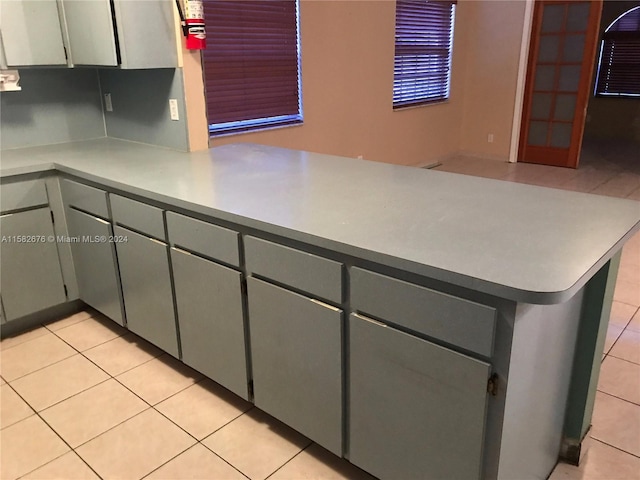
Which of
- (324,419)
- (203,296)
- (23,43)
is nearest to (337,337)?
(324,419)

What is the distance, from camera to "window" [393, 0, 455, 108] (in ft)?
18.4

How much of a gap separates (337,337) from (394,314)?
252mm

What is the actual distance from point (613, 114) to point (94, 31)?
878cm

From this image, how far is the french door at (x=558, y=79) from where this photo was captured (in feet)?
19.6

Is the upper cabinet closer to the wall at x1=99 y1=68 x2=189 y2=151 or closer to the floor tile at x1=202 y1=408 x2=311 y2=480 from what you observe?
the wall at x1=99 y1=68 x2=189 y2=151

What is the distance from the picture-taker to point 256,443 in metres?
2.02

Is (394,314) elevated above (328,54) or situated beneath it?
situated beneath

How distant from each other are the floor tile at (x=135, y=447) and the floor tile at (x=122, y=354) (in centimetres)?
43

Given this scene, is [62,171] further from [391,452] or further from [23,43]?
[391,452]

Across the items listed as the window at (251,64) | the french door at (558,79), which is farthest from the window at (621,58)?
the window at (251,64)

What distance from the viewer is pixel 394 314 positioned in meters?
1.42

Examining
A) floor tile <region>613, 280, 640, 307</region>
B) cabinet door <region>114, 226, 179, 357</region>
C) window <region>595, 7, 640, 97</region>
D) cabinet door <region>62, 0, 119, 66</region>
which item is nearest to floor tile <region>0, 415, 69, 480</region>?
cabinet door <region>114, 226, 179, 357</region>

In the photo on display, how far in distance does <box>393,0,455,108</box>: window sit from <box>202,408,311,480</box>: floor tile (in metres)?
4.40

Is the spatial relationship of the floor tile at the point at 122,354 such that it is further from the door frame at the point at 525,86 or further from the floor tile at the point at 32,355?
the door frame at the point at 525,86
